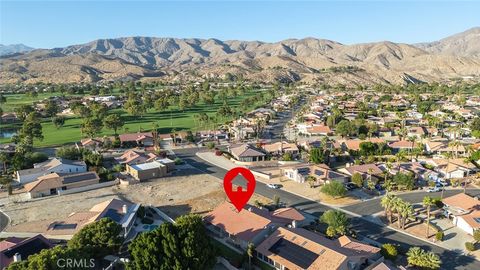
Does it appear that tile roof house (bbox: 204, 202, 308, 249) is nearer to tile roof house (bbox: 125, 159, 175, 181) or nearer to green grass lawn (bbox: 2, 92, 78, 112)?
tile roof house (bbox: 125, 159, 175, 181)

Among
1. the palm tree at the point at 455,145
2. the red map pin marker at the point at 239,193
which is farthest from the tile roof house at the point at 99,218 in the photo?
the palm tree at the point at 455,145

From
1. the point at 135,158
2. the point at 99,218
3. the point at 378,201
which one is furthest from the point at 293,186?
the point at 99,218

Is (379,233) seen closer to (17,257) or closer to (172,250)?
(172,250)

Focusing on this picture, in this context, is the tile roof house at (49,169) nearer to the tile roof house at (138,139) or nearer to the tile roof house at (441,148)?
the tile roof house at (138,139)

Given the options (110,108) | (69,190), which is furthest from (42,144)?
(110,108)

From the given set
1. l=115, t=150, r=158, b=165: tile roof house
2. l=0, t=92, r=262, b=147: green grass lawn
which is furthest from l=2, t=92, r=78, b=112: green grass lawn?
l=115, t=150, r=158, b=165: tile roof house

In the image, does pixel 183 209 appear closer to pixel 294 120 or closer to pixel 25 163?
pixel 25 163
